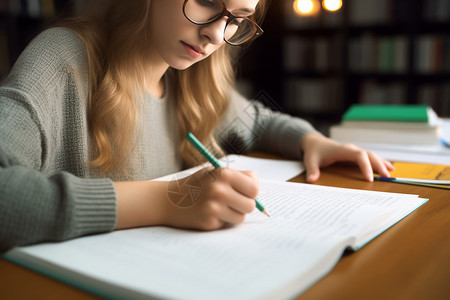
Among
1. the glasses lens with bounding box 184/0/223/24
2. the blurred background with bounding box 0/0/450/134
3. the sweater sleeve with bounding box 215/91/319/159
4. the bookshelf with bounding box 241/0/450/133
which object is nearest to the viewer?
the glasses lens with bounding box 184/0/223/24

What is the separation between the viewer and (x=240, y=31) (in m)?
0.91

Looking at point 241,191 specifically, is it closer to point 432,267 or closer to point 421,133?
point 432,267

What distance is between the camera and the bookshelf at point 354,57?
119 inches

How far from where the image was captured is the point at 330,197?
0.75m

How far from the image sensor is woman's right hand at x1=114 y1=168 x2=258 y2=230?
1.94 feet

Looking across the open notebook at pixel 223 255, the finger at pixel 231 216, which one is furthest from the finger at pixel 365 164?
the finger at pixel 231 216

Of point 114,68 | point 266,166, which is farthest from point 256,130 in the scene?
point 114,68

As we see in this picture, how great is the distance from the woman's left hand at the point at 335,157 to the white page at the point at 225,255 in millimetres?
267

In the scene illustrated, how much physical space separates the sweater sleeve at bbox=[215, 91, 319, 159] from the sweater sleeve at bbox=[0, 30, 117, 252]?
52cm

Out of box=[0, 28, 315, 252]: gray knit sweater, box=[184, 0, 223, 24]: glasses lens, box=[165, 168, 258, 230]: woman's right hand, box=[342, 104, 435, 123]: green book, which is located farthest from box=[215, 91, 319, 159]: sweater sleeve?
box=[165, 168, 258, 230]: woman's right hand

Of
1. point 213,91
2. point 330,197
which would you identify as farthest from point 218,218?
point 213,91

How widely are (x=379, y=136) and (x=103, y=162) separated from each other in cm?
91

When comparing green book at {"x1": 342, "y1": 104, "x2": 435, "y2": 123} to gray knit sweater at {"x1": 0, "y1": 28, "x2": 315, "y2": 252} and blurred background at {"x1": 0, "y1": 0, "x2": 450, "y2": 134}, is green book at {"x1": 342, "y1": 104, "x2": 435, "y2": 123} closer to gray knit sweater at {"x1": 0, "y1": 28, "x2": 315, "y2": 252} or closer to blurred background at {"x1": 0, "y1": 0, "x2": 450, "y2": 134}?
gray knit sweater at {"x1": 0, "y1": 28, "x2": 315, "y2": 252}

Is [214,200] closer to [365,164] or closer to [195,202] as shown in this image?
[195,202]
